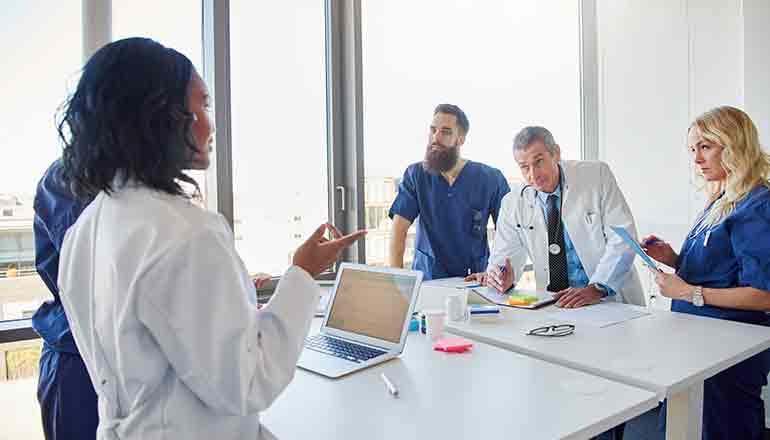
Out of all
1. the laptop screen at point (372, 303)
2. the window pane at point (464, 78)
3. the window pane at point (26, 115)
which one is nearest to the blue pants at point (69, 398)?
the laptop screen at point (372, 303)

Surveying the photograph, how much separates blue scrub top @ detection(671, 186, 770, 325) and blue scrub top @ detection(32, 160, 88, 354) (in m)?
2.00

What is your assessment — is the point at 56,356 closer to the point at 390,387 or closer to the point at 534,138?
the point at 390,387

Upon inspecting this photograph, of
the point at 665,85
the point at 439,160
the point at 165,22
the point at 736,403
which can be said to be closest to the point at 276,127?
the point at 165,22

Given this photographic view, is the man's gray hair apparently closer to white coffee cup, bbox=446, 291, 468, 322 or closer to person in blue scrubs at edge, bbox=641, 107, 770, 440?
person in blue scrubs at edge, bbox=641, 107, 770, 440

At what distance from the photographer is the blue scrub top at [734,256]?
5.63 feet

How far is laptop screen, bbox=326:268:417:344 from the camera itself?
1.50 metres

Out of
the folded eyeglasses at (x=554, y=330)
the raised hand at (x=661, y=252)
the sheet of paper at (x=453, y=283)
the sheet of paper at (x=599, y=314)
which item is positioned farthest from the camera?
the sheet of paper at (x=453, y=283)

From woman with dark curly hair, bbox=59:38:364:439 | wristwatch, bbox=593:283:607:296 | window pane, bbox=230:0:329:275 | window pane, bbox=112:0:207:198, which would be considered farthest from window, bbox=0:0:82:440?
wristwatch, bbox=593:283:607:296

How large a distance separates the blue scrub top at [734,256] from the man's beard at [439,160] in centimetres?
121

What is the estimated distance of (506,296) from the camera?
86.7 inches

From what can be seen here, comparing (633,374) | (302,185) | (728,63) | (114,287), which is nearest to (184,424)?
(114,287)

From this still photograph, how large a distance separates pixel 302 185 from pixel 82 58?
122 centimetres

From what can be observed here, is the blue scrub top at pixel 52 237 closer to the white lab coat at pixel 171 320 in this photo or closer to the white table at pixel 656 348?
the white lab coat at pixel 171 320

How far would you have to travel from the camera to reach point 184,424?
2.81 feet
